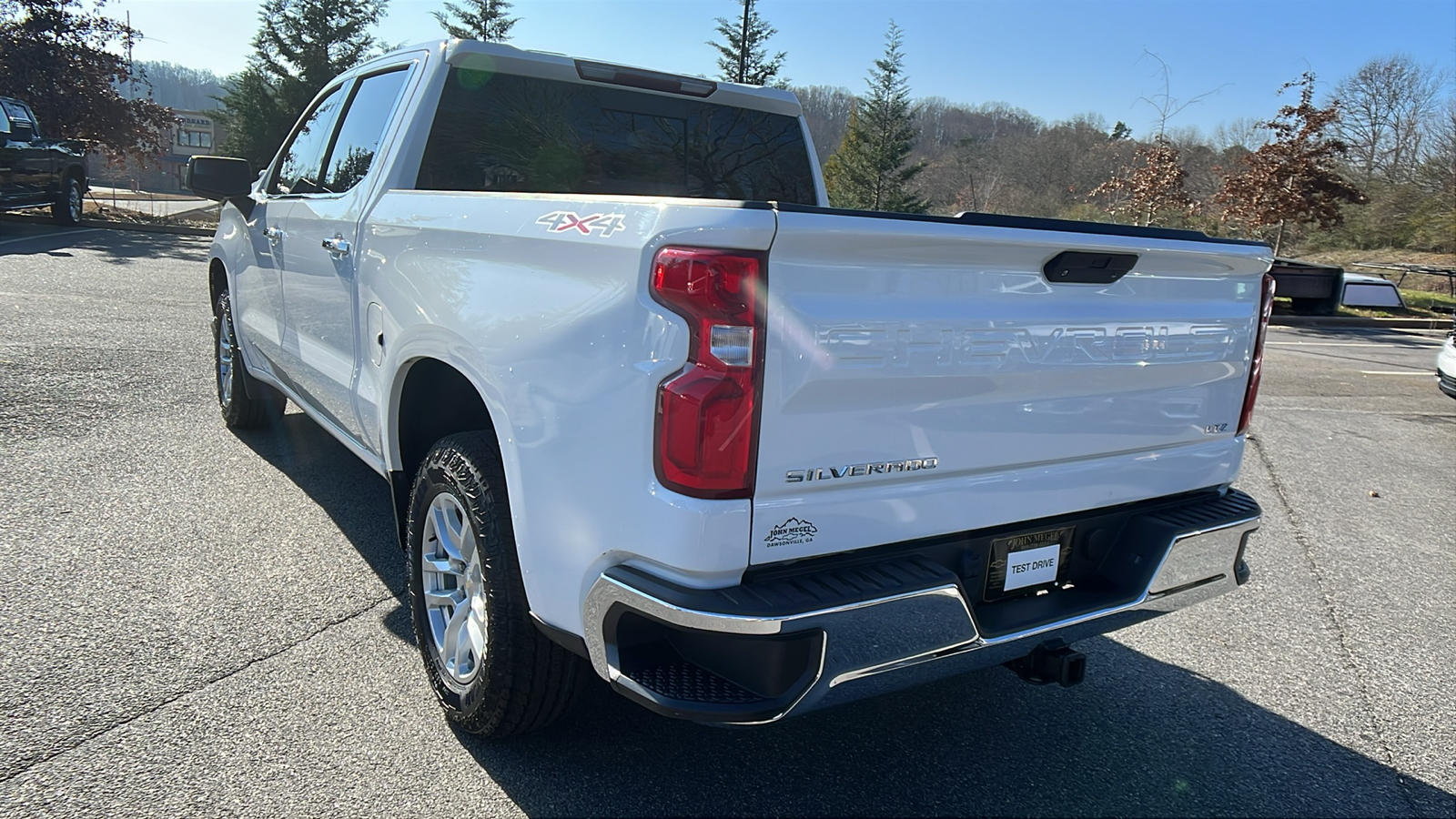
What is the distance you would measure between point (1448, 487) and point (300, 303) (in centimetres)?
726

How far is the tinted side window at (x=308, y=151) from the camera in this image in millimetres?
4426

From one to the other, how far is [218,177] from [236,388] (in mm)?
1439

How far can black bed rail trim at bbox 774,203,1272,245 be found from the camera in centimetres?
207

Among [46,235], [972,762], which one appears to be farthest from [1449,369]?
[46,235]

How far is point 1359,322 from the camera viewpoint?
19297 mm

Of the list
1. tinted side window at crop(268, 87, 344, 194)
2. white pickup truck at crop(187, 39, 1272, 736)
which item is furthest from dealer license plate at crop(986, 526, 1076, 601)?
tinted side window at crop(268, 87, 344, 194)

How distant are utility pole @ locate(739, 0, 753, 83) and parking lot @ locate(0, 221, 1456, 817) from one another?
39.1m

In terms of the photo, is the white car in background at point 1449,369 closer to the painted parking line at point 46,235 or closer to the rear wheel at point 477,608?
the rear wheel at point 477,608

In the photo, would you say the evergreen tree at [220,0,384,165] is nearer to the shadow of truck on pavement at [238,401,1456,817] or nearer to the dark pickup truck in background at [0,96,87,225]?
the dark pickup truck in background at [0,96,87,225]

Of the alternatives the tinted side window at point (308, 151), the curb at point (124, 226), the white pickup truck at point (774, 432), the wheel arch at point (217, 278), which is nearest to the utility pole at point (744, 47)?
the curb at point (124, 226)

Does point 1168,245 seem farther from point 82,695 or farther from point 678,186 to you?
point 82,695

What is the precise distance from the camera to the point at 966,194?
76.5 feet

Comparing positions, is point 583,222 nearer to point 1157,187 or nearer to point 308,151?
point 308,151

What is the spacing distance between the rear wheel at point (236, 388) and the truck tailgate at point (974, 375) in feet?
14.6
